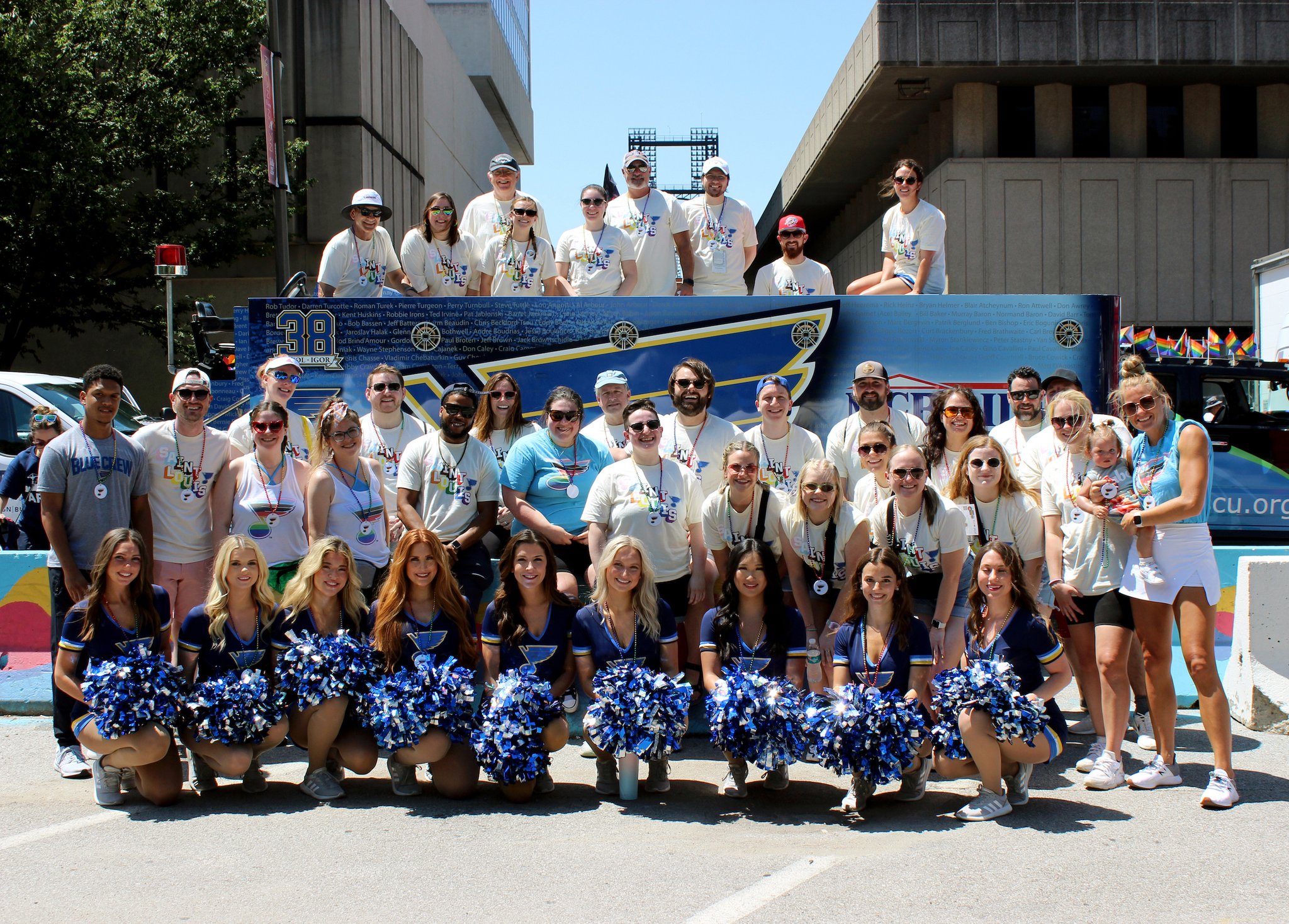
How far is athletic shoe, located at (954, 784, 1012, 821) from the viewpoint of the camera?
14.2 ft

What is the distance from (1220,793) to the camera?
4.45m

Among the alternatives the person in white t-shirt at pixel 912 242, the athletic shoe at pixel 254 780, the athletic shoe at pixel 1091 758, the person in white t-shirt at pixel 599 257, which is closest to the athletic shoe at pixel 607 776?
the athletic shoe at pixel 254 780

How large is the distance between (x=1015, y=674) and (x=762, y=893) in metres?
1.60

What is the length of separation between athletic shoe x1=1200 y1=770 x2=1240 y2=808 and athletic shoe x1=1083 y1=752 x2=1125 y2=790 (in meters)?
0.34

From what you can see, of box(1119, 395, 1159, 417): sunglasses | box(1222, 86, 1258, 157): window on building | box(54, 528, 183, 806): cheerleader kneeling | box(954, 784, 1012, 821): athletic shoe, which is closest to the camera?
box(954, 784, 1012, 821): athletic shoe

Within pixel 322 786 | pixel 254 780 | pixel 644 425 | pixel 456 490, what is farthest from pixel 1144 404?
pixel 254 780

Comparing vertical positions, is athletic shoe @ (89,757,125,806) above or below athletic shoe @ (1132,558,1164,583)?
below

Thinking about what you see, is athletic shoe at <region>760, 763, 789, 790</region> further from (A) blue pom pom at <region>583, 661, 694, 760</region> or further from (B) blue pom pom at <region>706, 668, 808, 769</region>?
(A) blue pom pom at <region>583, 661, 694, 760</region>

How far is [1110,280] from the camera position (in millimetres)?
22875

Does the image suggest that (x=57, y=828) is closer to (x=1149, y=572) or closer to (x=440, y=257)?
(x=440, y=257)

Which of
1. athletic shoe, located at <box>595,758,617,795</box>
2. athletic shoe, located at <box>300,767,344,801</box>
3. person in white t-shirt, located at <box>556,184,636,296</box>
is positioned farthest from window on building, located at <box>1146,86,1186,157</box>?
athletic shoe, located at <box>300,767,344,801</box>

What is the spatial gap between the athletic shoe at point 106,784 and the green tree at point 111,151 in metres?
14.9

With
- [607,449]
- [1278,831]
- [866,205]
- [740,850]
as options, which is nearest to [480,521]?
[607,449]

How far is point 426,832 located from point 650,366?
3512mm
